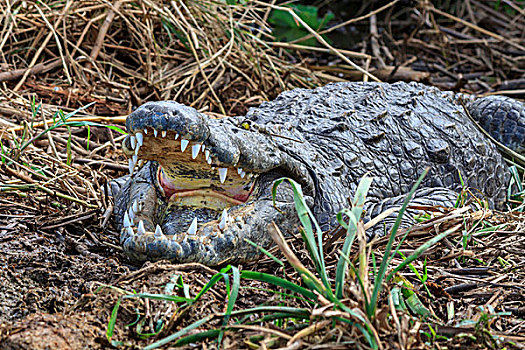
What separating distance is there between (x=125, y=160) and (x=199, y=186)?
153 cm

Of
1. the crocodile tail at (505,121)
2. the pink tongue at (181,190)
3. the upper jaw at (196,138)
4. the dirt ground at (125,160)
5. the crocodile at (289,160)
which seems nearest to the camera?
the dirt ground at (125,160)

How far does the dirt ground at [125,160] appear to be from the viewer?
1.84 m

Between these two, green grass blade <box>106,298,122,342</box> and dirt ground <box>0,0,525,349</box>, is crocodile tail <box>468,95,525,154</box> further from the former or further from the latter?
green grass blade <box>106,298,122,342</box>

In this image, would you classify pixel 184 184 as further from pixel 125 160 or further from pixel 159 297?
pixel 125 160

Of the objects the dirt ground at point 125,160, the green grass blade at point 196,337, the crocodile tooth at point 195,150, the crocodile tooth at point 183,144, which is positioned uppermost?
the crocodile tooth at point 183,144

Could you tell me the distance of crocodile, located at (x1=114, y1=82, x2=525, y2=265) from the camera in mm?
2420

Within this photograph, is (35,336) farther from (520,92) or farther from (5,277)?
(520,92)

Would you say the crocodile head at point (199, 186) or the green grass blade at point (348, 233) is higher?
the green grass blade at point (348, 233)

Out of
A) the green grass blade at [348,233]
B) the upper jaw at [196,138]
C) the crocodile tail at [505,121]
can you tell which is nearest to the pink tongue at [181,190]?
the upper jaw at [196,138]

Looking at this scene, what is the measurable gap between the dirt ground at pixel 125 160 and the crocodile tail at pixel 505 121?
1409mm

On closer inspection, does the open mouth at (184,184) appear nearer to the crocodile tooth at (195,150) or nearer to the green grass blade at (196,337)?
the crocodile tooth at (195,150)

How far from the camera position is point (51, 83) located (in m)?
5.14

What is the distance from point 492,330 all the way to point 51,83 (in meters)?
4.49

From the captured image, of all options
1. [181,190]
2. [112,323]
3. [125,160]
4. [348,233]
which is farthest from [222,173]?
[125,160]
